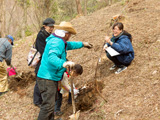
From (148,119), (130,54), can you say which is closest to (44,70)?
(148,119)

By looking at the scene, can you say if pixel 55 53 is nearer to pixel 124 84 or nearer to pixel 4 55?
pixel 124 84

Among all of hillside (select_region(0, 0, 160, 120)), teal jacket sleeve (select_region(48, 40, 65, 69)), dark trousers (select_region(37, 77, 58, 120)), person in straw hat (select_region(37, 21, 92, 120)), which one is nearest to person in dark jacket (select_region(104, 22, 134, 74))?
hillside (select_region(0, 0, 160, 120))

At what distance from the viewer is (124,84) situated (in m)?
3.37

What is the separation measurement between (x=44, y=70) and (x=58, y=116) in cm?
125

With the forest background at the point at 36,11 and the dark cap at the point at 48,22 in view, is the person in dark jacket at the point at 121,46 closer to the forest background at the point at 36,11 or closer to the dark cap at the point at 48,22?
the dark cap at the point at 48,22

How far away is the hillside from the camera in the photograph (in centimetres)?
268

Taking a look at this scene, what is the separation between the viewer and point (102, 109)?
2.88 meters

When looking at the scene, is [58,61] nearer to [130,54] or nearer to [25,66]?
[130,54]

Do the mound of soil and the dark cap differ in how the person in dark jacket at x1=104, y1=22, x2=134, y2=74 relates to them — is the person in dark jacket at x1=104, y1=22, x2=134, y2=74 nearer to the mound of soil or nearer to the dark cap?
the mound of soil

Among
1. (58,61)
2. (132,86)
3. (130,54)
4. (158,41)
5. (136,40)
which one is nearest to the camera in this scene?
(58,61)

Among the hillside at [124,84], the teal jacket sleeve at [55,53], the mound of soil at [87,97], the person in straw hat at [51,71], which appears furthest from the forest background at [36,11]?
the teal jacket sleeve at [55,53]

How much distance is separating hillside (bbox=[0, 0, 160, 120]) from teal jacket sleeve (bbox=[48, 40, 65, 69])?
4.16ft

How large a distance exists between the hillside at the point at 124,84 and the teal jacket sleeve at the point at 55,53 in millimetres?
1267

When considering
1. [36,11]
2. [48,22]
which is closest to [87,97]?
[48,22]
